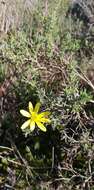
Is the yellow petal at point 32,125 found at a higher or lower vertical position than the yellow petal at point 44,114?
lower

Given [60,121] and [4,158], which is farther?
[4,158]

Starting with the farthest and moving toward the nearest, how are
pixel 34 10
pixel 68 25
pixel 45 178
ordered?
pixel 68 25
pixel 34 10
pixel 45 178

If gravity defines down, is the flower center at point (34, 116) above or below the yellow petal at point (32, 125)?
above

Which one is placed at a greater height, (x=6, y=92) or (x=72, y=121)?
(x=6, y=92)

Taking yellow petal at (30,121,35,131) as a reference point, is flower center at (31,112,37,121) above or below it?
above

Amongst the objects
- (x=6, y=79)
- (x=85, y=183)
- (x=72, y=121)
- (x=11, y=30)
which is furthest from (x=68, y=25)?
(x=85, y=183)

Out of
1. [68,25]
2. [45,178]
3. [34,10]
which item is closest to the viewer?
[45,178]

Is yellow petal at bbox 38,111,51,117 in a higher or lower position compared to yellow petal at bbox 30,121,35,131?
higher

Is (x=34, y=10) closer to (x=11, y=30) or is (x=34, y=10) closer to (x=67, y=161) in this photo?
(x=11, y=30)
